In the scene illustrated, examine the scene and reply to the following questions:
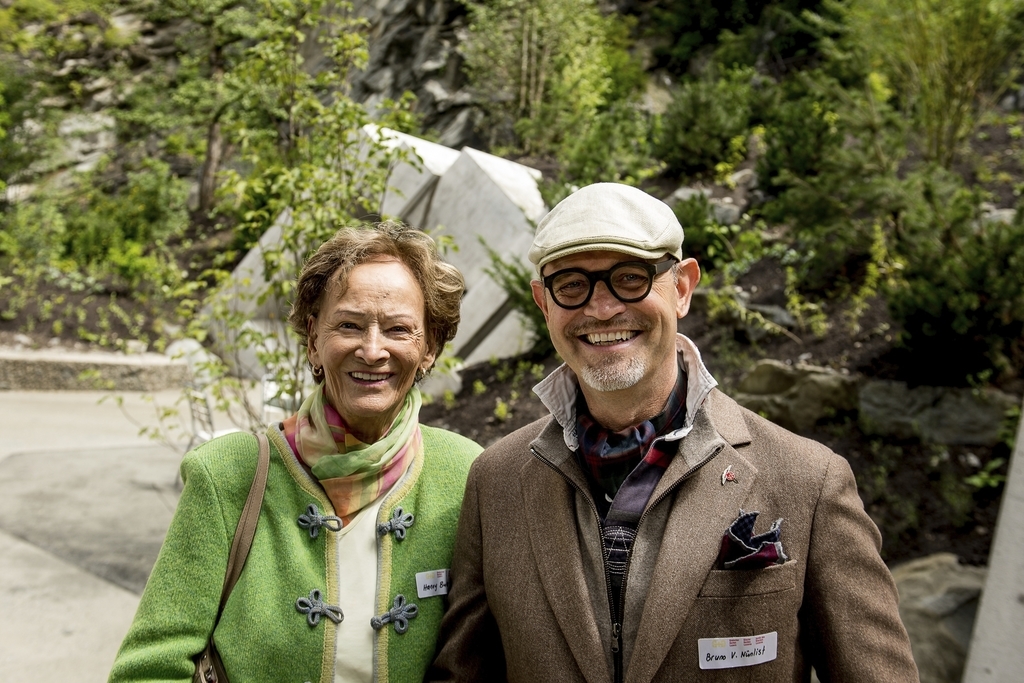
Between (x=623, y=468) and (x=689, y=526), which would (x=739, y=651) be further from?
(x=623, y=468)

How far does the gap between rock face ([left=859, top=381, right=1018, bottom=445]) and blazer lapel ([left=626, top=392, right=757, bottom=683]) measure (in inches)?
164

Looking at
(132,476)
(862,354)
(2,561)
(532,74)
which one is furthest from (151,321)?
(862,354)

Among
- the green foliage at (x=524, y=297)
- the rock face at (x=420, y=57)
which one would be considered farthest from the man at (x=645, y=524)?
the rock face at (x=420, y=57)

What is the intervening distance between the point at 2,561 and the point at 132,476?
6.12 ft

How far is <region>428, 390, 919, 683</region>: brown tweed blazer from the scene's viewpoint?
1.64 metres

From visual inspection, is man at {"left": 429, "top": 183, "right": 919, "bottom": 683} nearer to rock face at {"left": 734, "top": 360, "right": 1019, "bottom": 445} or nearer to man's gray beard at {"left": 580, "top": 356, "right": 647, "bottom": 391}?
man's gray beard at {"left": 580, "top": 356, "right": 647, "bottom": 391}

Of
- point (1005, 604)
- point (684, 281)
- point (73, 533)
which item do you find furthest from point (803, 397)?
point (73, 533)

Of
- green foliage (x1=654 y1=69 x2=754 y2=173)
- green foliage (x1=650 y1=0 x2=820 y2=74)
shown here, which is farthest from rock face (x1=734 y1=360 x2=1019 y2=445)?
green foliage (x1=650 y1=0 x2=820 y2=74)

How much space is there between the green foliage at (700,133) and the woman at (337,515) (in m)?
8.31

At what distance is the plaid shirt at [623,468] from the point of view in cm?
181

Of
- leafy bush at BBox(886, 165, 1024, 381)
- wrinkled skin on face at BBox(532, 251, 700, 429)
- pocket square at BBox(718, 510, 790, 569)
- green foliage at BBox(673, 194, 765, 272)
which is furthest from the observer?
green foliage at BBox(673, 194, 765, 272)

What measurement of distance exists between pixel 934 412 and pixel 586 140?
4978mm

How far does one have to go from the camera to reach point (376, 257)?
7.13ft

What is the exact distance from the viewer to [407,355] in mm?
2156
